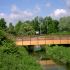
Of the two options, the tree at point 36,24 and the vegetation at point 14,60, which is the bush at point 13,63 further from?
the tree at point 36,24

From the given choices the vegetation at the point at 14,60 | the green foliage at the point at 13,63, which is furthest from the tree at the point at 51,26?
the green foliage at the point at 13,63

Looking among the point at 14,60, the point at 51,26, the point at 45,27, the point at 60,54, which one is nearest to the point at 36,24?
the point at 45,27

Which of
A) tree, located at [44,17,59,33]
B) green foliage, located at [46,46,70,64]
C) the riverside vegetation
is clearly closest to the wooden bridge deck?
the riverside vegetation

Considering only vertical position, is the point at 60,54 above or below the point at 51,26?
below

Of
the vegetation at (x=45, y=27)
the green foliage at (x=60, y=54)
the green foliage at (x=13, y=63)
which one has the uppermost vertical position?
the vegetation at (x=45, y=27)

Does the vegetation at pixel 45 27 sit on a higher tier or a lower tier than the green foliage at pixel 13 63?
higher

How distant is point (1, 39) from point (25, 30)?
235 feet

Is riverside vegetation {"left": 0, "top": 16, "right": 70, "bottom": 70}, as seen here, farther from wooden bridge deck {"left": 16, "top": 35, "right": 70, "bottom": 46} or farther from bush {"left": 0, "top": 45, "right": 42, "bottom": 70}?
wooden bridge deck {"left": 16, "top": 35, "right": 70, "bottom": 46}

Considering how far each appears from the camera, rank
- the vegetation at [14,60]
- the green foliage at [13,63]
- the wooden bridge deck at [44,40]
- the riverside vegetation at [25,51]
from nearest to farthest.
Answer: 1. the green foliage at [13,63]
2. the vegetation at [14,60]
3. the riverside vegetation at [25,51]
4. the wooden bridge deck at [44,40]

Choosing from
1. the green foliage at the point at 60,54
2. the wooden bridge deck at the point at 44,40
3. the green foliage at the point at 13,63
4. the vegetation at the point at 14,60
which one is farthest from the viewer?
the wooden bridge deck at the point at 44,40

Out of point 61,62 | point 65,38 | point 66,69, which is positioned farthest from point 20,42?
point 66,69

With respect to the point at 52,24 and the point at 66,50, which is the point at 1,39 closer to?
the point at 66,50

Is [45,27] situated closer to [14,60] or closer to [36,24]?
[36,24]

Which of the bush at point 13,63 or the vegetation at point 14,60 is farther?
the vegetation at point 14,60
